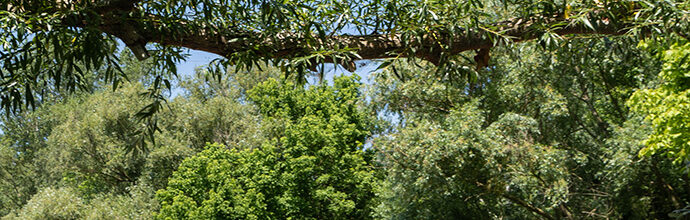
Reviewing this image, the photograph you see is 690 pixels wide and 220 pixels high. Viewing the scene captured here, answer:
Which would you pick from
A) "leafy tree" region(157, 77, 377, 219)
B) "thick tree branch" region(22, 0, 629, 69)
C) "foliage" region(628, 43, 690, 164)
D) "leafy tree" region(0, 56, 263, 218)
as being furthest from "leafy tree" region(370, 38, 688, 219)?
"thick tree branch" region(22, 0, 629, 69)

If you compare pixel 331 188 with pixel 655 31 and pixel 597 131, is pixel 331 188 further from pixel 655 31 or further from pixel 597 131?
pixel 655 31

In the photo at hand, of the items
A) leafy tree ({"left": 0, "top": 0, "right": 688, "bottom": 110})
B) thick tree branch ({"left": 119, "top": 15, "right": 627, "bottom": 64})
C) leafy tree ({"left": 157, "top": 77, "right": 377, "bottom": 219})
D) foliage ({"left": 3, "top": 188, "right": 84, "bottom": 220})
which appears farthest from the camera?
foliage ({"left": 3, "top": 188, "right": 84, "bottom": 220})

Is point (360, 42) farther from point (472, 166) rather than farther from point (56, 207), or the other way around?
point (56, 207)

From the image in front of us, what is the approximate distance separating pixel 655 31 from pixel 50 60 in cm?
296

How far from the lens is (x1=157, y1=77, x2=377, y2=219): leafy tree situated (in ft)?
56.9

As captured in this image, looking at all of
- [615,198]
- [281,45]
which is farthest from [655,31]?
[615,198]

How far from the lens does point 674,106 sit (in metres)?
7.88

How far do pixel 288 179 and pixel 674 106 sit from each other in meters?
11.2

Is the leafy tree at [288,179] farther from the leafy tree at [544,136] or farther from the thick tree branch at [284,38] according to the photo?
the thick tree branch at [284,38]

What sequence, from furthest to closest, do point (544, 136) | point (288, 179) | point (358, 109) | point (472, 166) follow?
1. point (288, 179)
2. point (358, 109)
3. point (544, 136)
4. point (472, 166)

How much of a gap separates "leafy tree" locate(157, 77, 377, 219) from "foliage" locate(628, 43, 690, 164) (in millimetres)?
9646

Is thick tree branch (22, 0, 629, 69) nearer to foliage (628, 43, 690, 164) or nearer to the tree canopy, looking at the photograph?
the tree canopy

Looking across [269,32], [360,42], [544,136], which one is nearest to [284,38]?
[269,32]

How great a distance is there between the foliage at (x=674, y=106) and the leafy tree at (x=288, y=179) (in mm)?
9646
